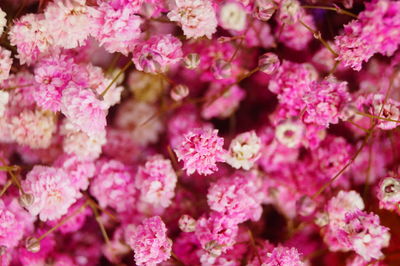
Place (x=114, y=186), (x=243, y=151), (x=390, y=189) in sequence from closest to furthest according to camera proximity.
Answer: (x=390, y=189) → (x=243, y=151) → (x=114, y=186)

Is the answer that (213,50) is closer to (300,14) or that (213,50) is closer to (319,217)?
(300,14)

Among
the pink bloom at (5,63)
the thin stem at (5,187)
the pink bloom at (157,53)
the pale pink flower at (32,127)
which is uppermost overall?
the pink bloom at (157,53)

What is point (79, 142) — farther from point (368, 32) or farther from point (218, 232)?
point (368, 32)

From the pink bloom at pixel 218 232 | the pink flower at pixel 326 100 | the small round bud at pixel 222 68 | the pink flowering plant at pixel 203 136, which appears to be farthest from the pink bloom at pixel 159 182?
the pink flower at pixel 326 100

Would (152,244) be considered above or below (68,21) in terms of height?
below

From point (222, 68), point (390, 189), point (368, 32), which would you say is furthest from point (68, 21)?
point (390, 189)

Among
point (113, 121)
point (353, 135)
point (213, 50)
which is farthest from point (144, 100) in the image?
point (353, 135)

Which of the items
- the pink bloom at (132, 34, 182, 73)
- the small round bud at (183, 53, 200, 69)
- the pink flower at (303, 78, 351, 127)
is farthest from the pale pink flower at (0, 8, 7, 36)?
the pink flower at (303, 78, 351, 127)

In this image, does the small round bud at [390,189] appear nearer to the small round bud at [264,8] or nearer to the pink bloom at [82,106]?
the small round bud at [264,8]
